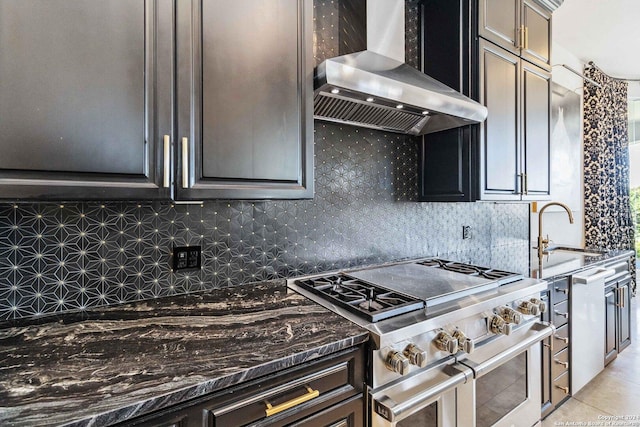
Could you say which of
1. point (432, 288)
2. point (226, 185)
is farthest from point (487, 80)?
point (226, 185)

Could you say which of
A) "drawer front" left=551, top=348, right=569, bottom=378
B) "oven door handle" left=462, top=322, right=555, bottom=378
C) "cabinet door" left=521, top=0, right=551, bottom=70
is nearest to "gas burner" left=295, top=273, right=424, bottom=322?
"oven door handle" left=462, top=322, right=555, bottom=378

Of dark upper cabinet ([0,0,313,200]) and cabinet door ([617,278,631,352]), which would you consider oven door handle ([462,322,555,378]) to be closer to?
dark upper cabinet ([0,0,313,200])

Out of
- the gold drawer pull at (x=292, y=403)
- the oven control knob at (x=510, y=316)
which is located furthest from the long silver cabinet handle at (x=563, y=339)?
the gold drawer pull at (x=292, y=403)

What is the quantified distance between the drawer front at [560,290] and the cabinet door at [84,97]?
7.37 ft

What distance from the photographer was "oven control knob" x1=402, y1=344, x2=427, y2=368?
1.08 metres

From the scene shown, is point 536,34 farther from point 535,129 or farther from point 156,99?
point 156,99

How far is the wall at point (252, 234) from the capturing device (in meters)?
1.14

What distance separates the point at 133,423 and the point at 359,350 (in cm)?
64

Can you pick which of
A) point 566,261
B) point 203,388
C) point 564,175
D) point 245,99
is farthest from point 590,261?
point 203,388

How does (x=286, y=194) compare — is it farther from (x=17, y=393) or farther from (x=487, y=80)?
(x=487, y=80)

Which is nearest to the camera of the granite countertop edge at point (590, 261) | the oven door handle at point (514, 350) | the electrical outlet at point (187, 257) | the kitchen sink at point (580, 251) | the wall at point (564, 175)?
the oven door handle at point (514, 350)

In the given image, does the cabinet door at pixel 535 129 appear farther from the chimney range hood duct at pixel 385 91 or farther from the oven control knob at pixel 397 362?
the oven control knob at pixel 397 362

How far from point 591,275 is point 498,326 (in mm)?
1412

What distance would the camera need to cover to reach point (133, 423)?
0.68 metres
